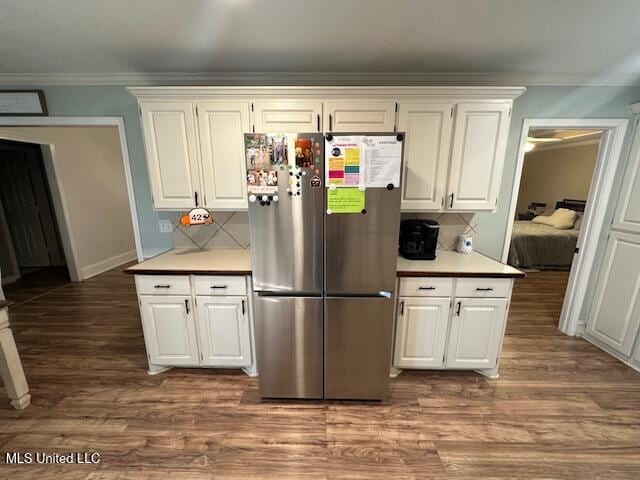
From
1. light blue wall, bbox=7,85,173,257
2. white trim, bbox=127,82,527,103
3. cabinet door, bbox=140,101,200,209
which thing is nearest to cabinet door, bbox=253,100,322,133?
white trim, bbox=127,82,527,103

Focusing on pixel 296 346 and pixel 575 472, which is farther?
pixel 296 346

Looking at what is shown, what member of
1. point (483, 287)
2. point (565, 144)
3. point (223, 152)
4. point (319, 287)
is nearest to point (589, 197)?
point (483, 287)

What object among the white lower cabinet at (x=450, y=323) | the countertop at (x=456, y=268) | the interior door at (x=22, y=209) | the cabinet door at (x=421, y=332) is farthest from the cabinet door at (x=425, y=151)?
the interior door at (x=22, y=209)

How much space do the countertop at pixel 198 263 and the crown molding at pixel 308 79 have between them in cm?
152

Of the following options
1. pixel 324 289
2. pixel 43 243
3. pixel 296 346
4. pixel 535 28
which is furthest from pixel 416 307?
pixel 43 243

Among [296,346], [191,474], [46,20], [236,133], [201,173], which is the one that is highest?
[46,20]

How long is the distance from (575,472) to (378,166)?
2.08 meters

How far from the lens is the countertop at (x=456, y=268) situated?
74.7 inches

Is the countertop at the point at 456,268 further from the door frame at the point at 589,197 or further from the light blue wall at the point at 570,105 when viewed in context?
the light blue wall at the point at 570,105

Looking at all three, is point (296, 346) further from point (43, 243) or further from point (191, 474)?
point (43, 243)

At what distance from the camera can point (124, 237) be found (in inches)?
207

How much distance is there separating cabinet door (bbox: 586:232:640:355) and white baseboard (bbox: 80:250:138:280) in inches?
272

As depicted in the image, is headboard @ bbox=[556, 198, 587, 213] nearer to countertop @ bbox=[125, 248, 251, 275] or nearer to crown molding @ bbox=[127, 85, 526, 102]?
crown molding @ bbox=[127, 85, 526, 102]

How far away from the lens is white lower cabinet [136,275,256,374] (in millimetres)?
1978
